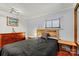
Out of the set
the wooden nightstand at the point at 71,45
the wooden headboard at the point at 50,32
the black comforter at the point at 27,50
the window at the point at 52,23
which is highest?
the window at the point at 52,23

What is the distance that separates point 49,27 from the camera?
7.08 feet

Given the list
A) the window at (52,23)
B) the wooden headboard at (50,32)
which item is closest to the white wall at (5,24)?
the wooden headboard at (50,32)

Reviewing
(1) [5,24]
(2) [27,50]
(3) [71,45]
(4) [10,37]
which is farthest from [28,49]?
(1) [5,24]

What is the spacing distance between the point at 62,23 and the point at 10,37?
1973 mm

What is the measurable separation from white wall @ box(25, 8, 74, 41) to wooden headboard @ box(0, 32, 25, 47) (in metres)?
0.53

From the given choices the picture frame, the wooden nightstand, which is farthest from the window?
the picture frame

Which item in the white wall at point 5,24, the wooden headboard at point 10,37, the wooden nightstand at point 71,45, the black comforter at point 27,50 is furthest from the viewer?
the wooden headboard at point 10,37

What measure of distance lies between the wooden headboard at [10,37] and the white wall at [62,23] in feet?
1.74

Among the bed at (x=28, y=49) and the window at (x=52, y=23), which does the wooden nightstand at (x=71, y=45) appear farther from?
the window at (x=52, y=23)

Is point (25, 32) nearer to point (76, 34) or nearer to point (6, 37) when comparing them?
point (6, 37)

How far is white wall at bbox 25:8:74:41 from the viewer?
2.20 meters

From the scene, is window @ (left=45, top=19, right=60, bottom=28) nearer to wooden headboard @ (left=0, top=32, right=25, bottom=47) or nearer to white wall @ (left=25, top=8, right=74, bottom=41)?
white wall @ (left=25, top=8, right=74, bottom=41)

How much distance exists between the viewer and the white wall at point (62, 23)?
2199 mm

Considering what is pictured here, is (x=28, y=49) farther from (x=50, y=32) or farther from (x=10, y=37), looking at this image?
(x=10, y=37)
